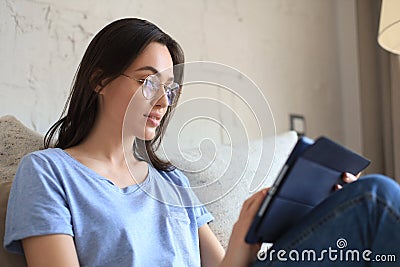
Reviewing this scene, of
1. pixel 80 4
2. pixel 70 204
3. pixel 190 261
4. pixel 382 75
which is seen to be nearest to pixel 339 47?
pixel 382 75

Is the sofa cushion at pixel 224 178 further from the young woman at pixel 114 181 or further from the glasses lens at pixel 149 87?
the glasses lens at pixel 149 87

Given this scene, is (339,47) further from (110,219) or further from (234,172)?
(110,219)

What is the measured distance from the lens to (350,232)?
91 cm

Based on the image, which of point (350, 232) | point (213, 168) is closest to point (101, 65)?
point (213, 168)

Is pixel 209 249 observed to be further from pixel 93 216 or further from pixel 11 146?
pixel 11 146

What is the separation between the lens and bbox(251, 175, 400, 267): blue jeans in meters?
0.89

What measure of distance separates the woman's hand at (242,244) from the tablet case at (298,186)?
36mm

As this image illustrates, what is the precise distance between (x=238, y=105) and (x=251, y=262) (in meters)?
0.46

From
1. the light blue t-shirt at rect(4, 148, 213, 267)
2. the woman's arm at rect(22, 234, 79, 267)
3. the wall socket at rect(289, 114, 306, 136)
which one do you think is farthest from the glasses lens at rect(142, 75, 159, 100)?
the wall socket at rect(289, 114, 306, 136)

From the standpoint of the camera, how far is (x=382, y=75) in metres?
2.35

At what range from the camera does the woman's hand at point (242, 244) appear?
3.29 ft

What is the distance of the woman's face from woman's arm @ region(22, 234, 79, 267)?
302mm

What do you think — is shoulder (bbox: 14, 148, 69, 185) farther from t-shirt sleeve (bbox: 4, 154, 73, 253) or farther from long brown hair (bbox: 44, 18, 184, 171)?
long brown hair (bbox: 44, 18, 184, 171)

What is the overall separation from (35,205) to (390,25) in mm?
1120
